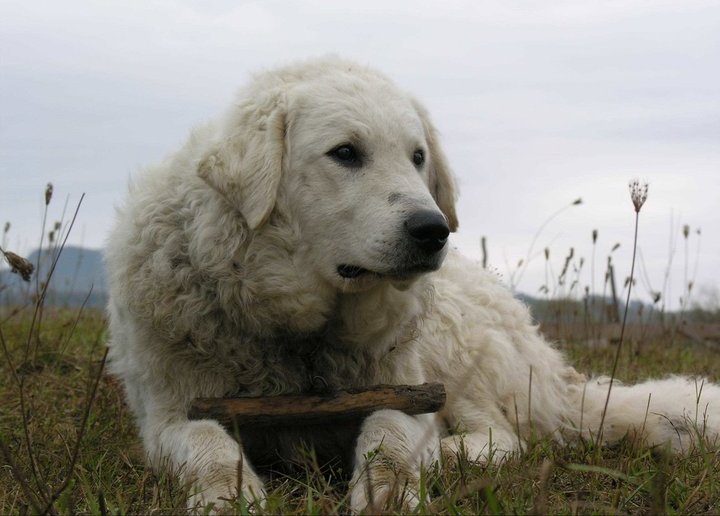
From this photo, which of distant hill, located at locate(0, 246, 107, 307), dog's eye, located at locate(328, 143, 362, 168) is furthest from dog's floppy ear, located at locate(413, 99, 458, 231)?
distant hill, located at locate(0, 246, 107, 307)

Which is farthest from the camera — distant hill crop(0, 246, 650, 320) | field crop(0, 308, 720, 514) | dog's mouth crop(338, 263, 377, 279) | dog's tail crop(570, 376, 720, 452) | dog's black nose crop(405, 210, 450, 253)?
distant hill crop(0, 246, 650, 320)

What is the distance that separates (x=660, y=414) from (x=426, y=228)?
167cm

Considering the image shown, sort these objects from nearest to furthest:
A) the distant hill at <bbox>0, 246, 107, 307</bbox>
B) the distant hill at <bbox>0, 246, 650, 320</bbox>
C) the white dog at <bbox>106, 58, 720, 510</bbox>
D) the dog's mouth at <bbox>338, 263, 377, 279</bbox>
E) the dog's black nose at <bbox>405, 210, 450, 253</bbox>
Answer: the dog's black nose at <bbox>405, 210, 450, 253</bbox> < the white dog at <bbox>106, 58, 720, 510</bbox> < the dog's mouth at <bbox>338, 263, 377, 279</bbox> < the distant hill at <bbox>0, 246, 107, 307</bbox> < the distant hill at <bbox>0, 246, 650, 320</bbox>

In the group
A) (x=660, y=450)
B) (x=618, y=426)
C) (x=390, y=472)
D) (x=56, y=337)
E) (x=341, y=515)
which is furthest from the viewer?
(x=56, y=337)

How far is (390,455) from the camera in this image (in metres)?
3.08

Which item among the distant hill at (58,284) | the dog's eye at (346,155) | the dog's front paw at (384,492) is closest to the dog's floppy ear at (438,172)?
the dog's eye at (346,155)

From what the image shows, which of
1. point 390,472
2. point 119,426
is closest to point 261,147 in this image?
point 390,472

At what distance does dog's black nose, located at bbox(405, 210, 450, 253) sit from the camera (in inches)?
123

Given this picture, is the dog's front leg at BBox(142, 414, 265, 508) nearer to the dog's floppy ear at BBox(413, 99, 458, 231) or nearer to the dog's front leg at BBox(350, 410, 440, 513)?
the dog's front leg at BBox(350, 410, 440, 513)

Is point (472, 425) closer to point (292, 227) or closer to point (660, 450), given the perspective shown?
point (660, 450)

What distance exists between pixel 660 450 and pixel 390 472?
1.44 meters

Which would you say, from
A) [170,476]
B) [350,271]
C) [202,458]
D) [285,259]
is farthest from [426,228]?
[170,476]

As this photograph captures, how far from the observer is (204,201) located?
11.6 ft

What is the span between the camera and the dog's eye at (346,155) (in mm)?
3414
